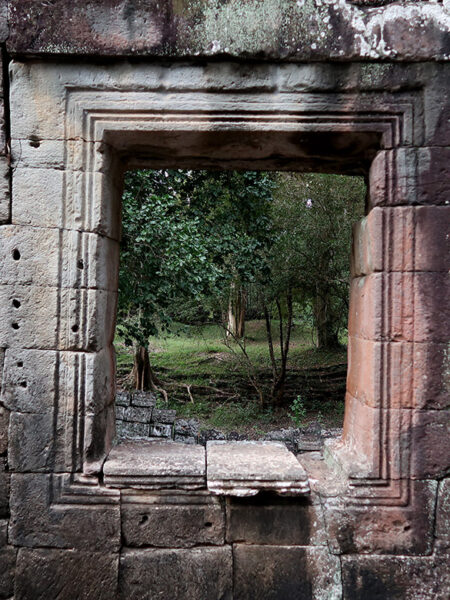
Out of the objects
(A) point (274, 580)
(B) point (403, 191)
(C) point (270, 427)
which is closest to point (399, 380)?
(B) point (403, 191)

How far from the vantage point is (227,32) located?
8.78 feet

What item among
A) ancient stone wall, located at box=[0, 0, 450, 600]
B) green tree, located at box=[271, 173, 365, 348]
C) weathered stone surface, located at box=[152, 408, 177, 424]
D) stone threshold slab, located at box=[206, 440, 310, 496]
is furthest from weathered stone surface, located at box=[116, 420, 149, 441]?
stone threshold slab, located at box=[206, 440, 310, 496]

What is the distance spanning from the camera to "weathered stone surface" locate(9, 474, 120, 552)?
272 centimetres

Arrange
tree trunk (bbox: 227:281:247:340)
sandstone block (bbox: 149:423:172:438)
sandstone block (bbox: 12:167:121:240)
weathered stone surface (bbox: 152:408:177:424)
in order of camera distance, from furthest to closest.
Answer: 1. tree trunk (bbox: 227:281:247:340)
2. weathered stone surface (bbox: 152:408:177:424)
3. sandstone block (bbox: 149:423:172:438)
4. sandstone block (bbox: 12:167:121:240)

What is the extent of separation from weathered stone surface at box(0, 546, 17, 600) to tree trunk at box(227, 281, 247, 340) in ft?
21.8

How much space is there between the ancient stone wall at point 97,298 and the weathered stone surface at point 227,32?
0.04 ft

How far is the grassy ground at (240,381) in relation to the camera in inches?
358

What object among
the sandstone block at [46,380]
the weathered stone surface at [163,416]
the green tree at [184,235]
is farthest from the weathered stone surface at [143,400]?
the sandstone block at [46,380]

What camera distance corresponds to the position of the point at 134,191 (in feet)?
20.9

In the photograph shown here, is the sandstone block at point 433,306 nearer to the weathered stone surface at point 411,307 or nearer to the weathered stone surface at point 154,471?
the weathered stone surface at point 411,307

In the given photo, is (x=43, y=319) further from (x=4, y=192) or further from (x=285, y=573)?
(x=285, y=573)

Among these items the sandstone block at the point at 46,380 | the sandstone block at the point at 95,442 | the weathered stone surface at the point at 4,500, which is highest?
the sandstone block at the point at 46,380

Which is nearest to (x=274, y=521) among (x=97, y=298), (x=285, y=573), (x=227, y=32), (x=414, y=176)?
(x=285, y=573)

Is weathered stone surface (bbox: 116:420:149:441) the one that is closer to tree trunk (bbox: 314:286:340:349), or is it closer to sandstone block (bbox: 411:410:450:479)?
tree trunk (bbox: 314:286:340:349)
